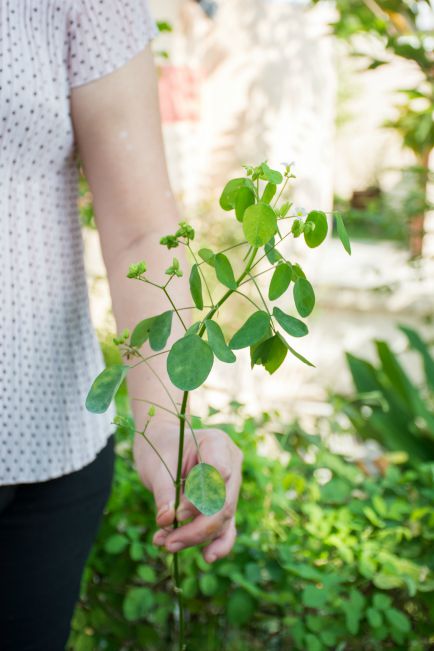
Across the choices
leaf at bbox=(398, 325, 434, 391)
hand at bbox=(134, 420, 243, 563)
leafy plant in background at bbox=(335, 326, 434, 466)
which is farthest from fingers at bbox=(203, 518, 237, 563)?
leaf at bbox=(398, 325, 434, 391)

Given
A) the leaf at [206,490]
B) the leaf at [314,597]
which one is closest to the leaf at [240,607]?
the leaf at [314,597]

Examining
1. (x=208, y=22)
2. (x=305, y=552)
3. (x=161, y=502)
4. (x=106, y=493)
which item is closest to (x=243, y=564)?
(x=305, y=552)

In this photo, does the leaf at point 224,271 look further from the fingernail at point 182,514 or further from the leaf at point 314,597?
the leaf at point 314,597

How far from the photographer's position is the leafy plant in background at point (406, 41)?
197 centimetres

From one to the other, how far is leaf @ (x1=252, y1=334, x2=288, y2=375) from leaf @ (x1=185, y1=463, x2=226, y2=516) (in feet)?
0.30

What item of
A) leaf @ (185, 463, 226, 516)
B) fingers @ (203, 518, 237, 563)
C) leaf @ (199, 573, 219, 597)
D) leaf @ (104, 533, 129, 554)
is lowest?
leaf @ (199, 573, 219, 597)

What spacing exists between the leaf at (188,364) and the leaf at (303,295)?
0.08m

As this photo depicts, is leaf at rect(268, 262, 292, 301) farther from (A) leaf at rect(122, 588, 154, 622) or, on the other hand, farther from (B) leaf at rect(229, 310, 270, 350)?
(A) leaf at rect(122, 588, 154, 622)

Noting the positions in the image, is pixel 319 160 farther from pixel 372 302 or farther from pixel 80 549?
pixel 80 549

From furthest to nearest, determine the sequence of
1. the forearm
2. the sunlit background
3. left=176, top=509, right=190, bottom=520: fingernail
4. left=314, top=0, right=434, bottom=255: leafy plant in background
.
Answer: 1. left=314, top=0, right=434, bottom=255: leafy plant in background
2. the sunlit background
3. the forearm
4. left=176, top=509, right=190, bottom=520: fingernail

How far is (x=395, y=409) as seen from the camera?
7.61 ft

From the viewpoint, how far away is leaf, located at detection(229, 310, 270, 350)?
1.86 ft

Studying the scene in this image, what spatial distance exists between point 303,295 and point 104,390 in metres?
0.16

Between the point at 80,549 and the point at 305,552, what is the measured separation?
434 millimetres
